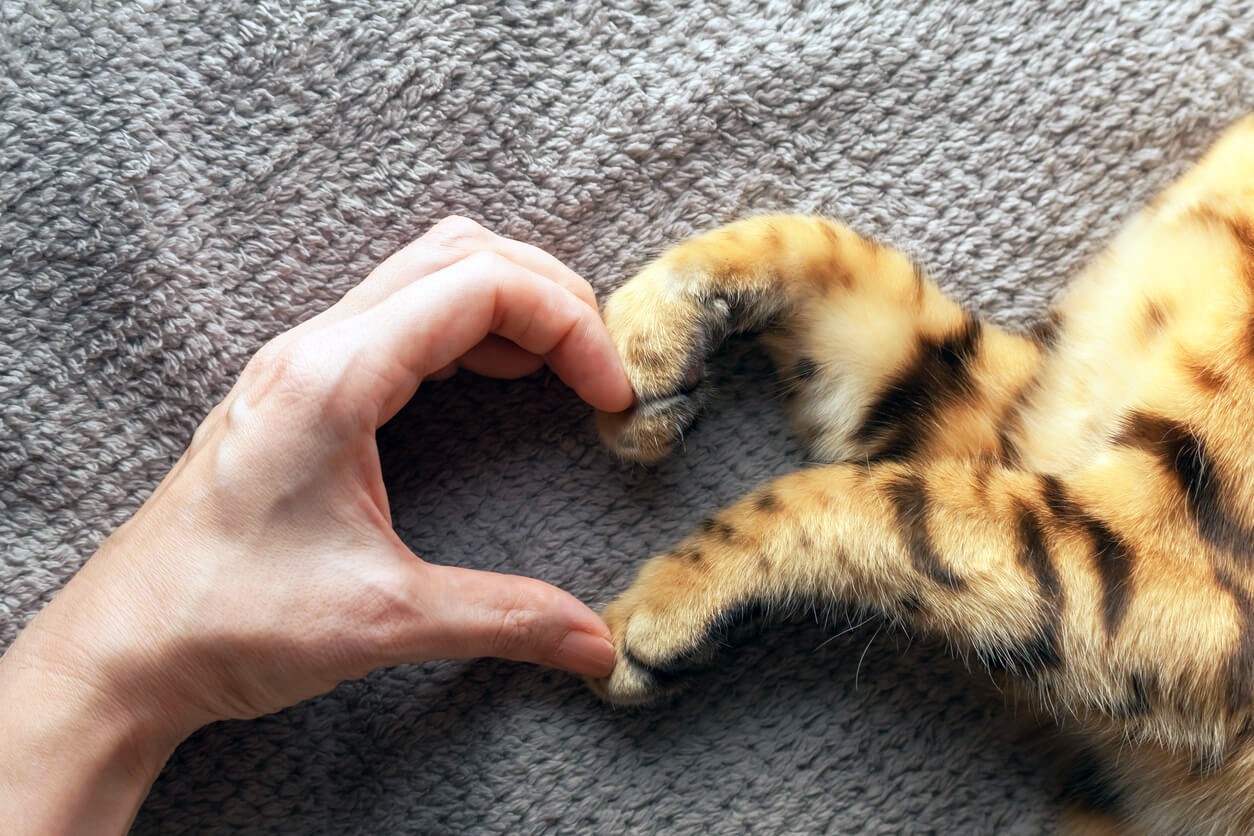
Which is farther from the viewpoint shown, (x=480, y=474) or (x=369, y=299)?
(x=480, y=474)

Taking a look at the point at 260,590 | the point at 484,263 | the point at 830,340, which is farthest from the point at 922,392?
the point at 260,590

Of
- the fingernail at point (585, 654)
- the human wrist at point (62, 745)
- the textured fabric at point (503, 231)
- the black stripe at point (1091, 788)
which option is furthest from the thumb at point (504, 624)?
the black stripe at point (1091, 788)

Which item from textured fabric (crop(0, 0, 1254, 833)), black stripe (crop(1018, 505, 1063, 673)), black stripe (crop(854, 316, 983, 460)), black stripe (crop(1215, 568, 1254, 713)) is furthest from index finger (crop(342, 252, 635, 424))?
black stripe (crop(1215, 568, 1254, 713))

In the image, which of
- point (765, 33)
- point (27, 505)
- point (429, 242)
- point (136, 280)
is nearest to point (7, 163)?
point (136, 280)

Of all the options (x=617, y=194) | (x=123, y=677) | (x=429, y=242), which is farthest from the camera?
(x=617, y=194)

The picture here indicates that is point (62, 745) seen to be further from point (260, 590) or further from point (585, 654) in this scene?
point (585, 654)

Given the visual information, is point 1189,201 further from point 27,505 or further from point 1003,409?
point 27,505
